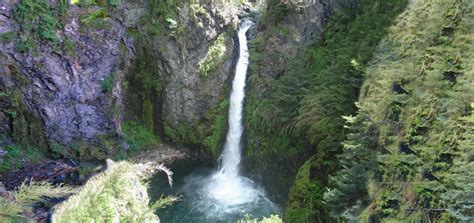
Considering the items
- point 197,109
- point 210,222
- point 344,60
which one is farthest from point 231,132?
point 344,60

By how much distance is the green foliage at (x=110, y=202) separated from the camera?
13.8 ft

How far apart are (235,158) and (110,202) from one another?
1149 centimetres

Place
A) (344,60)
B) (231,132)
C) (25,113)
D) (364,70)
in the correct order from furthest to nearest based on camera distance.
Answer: (231,132)
(25,113)
(344,60)
(364,70)

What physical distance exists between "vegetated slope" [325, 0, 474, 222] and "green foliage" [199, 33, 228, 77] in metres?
7.74

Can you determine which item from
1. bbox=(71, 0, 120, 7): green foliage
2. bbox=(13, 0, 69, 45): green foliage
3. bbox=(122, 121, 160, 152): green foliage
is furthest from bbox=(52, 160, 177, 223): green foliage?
bbox=(122, 121, 160, 152): green foliage

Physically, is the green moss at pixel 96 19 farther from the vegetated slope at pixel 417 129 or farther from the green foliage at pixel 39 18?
the vegetated slope at pixel 417 129

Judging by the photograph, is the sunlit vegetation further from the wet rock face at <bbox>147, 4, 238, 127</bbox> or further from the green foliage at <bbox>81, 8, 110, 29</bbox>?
the green foliage at <bbox>81, 8, 110, 29</bbox>

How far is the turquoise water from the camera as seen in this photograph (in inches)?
515

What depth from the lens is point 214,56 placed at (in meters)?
16.4

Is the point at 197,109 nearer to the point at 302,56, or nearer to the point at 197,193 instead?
the point at 197,193

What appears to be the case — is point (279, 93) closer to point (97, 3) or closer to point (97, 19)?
point (97, 19)

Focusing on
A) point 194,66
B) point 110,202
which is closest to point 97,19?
point 194,66

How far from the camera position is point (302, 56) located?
14.2 m

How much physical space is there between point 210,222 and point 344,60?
7.26 metres
